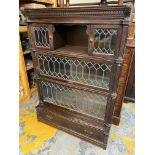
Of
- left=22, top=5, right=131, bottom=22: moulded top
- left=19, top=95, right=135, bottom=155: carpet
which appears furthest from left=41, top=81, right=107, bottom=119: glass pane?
left=22, top=5, right=131, bottom=22: moulded top

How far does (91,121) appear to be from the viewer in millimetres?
1360

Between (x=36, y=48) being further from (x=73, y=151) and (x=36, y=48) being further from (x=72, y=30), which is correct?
(x=73, y=151)

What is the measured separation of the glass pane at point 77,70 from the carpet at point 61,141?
0.67 m

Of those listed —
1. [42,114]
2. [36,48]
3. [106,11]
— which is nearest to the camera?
[106,11]

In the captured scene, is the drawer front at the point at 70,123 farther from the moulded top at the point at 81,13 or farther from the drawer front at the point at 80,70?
the moulded top at the point at 81,13

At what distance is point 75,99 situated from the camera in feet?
4.76

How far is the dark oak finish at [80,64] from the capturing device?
973mm

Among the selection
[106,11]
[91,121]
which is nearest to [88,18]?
[106,11]

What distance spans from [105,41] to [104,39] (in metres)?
0.02

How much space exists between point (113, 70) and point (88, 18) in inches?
17.1

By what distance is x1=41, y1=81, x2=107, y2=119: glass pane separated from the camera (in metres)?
1.36

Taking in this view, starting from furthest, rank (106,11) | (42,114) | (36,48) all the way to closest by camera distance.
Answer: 1. (42,114)
2. (36,48)
3. (106,11)

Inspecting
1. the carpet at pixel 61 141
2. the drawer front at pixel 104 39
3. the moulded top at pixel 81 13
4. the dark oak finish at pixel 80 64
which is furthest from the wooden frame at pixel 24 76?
the drawer front at pixel 104 39
